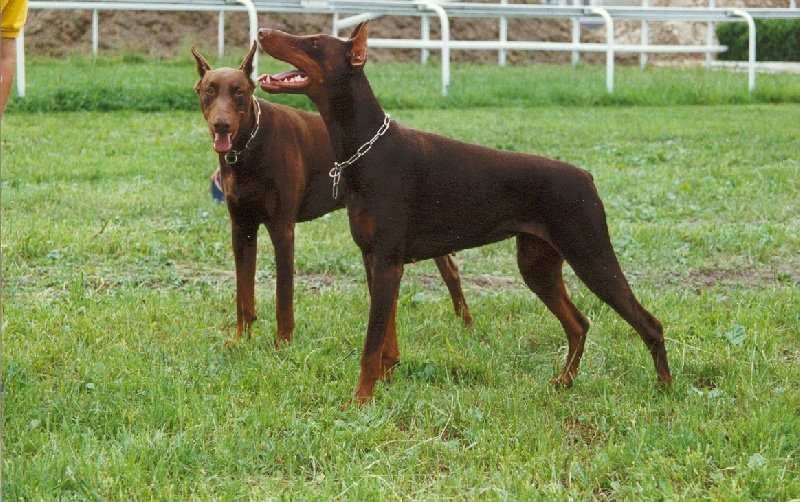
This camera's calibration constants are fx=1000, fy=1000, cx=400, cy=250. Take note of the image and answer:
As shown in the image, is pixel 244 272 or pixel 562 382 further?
pixel 244 272

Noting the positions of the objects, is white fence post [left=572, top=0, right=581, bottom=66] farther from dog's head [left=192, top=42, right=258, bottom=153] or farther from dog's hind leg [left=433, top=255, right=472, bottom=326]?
dog's head [left=192, top=42, right=258, bottom=153]

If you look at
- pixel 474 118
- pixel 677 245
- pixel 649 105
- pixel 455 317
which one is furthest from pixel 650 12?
pixel 455 317

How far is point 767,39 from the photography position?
2261 cm

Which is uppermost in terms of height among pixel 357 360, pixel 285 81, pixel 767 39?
Result: pixel 285 81

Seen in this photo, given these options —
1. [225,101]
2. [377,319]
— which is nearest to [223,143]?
[225,101]

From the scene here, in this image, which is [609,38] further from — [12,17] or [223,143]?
[12,17]

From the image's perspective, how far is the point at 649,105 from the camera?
14.6 metres

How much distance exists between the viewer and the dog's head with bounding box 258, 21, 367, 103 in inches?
145

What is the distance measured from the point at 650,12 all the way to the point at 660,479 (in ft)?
42.9

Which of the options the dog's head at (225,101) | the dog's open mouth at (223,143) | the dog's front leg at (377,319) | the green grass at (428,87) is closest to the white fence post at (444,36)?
the green grass at (428,87)

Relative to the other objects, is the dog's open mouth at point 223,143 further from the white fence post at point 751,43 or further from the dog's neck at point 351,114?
the white fence post at point 751,43

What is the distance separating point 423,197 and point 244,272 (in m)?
1.14

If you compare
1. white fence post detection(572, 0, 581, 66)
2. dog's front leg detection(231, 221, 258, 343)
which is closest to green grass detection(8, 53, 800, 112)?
white fence post detection(572, 0, 581, 66)

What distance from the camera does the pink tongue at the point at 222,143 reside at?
13.3 feet
